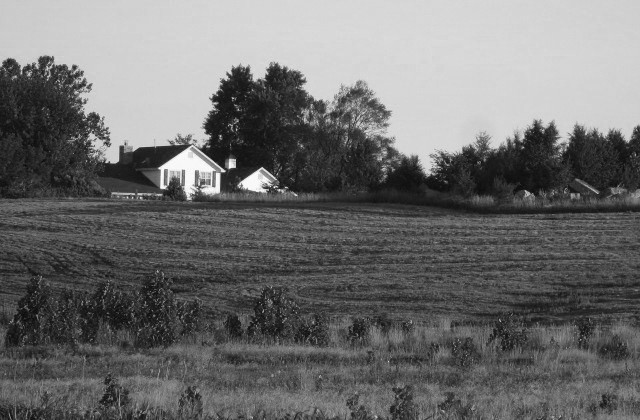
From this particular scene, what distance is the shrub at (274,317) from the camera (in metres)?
18.9

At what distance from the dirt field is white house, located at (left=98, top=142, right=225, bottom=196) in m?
28.7

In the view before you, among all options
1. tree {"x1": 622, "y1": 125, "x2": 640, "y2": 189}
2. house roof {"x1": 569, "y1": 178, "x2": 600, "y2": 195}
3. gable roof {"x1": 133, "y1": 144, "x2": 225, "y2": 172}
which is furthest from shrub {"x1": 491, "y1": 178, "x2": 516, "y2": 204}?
gable roof {"x1": 133, "y1": 144, "x2": 225, "y2": 172}

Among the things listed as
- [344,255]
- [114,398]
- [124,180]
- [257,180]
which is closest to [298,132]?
[257,180]

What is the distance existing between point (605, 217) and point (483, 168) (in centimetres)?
1601

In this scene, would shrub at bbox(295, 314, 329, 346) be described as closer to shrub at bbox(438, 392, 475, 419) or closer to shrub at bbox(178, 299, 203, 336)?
shrub at bbox(178, 299, 203, 336)

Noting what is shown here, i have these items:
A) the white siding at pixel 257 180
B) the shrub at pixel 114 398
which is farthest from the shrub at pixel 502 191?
the shrub at pixel 114 398

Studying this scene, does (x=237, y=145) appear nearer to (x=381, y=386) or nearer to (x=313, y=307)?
(x=313, y=307)

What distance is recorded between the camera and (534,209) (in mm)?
43938

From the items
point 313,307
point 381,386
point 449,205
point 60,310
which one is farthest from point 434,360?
point 449,205

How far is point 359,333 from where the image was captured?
1836 cm

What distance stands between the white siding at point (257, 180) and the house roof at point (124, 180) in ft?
24.7

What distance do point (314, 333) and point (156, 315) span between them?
2.86 m

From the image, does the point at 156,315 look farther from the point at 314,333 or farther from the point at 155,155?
the point at 155,155

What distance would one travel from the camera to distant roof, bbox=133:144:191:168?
7606 cm
